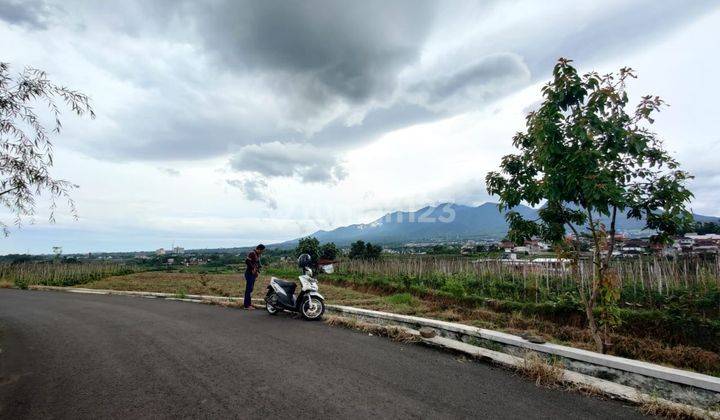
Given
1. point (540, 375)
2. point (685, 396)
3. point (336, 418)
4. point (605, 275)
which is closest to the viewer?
point (336, 418)

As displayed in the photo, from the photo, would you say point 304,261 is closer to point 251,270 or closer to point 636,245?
point 251,270

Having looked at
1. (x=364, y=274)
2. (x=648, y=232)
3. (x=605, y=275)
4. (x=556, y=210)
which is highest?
(x=556, y=210)

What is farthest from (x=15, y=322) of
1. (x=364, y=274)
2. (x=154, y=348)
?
(x=364, y=274)

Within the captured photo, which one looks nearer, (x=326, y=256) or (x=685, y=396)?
(x=685, y=396)

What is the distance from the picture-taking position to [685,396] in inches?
134

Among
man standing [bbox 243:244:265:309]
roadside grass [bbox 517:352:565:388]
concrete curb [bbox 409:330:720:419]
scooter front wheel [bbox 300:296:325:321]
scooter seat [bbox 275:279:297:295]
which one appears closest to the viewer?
concrete curb [bbox 409:330:720:419]

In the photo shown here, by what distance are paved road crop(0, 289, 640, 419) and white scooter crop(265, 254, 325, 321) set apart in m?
1.22

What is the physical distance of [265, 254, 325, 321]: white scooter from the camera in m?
8.22

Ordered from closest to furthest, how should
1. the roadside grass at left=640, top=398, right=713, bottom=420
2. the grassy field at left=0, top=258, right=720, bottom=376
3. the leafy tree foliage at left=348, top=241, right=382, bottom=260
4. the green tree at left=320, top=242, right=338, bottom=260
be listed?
1. the roadside grass at left=640, top=398, right=713, bottom=420
2. the grassy field at left=0, top=258, right=720, bottom=376
3. the green tree at left=320, top=242, right=338, bottom=260
4. the leafy tree foliage at left=348, top=241, right=382, bottom=260

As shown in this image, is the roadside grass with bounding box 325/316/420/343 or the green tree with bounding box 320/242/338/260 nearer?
the roadside grass with bounding box 325/316/420/343

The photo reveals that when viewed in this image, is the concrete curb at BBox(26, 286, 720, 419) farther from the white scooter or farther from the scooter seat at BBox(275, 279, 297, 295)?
the scooter seat at BBox(275, 279, 297, 295)

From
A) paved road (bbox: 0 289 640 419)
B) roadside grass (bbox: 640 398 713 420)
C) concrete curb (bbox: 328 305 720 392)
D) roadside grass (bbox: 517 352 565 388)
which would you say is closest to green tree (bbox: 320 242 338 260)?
paved road (bbox: 0 289 640 419)

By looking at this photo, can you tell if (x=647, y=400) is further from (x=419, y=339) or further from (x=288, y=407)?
(x=288, y=407)

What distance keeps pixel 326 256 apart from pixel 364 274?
1305 centimetres
